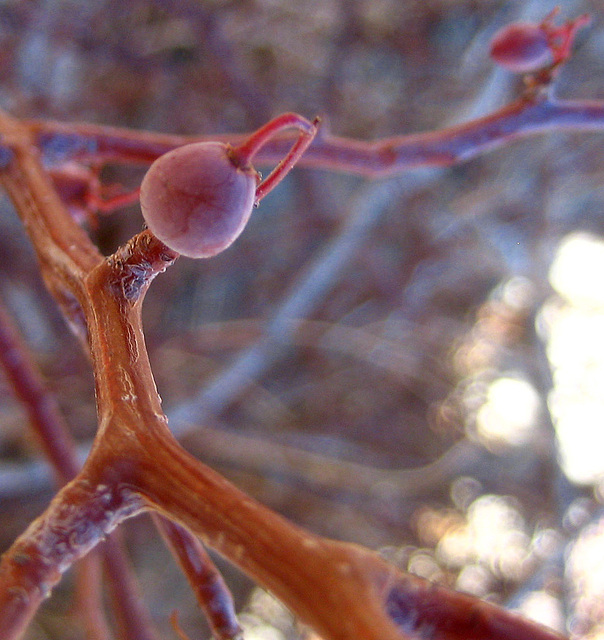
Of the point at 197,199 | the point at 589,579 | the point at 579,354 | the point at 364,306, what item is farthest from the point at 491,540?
the point at 197,199

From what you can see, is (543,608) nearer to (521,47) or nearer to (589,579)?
(589,579)

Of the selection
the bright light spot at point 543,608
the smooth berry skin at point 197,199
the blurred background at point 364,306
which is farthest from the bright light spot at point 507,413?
the smooth berry skin at point 197,199

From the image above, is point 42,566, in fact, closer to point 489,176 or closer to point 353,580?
point 353,580

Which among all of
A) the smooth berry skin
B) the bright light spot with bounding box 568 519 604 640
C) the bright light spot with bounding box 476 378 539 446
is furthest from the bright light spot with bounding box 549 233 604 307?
the smooth berry skin

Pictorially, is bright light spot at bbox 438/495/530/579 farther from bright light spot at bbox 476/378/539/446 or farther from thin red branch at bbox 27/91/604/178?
thin red branch at bbox 27/91/604/178

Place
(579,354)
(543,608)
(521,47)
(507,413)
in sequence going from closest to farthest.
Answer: (521,47) → (543,608) → (579,354) → (507,413)

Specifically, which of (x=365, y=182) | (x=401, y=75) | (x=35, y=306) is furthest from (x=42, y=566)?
(x=401, y=75)
